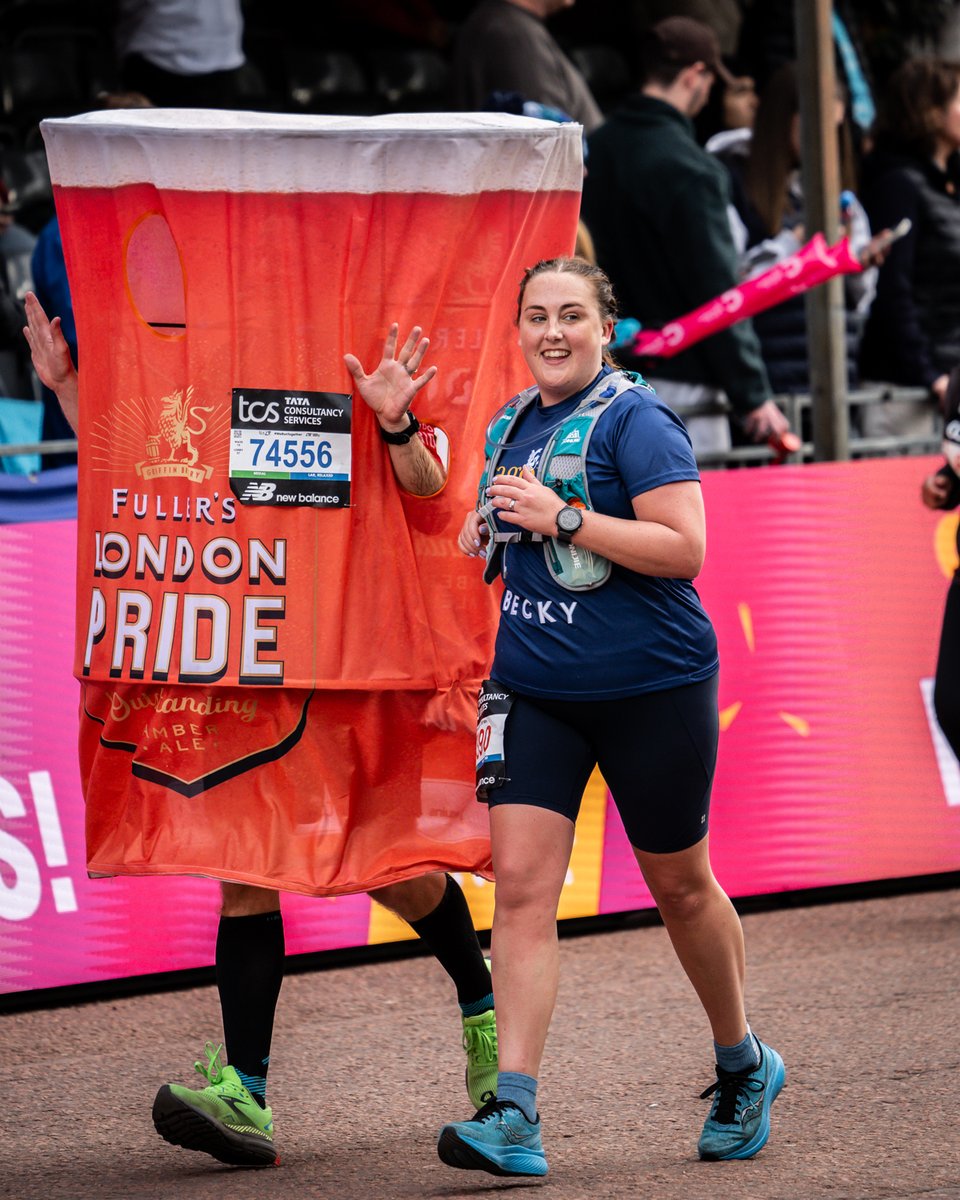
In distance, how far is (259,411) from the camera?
4.31m

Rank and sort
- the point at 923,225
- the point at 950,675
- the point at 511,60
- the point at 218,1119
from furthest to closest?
the point at 923,225 < the point at 511,60 < the point at 950,675 < the point at 218,1119

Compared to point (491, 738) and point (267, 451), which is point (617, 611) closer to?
point (491, 738)

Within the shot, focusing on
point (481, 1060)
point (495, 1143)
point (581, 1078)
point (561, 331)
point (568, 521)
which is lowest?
point (581, 1078)

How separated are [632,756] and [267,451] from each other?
108cm

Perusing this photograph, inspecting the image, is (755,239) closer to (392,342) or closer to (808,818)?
(808,818)

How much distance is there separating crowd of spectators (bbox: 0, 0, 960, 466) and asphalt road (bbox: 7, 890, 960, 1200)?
2.59m

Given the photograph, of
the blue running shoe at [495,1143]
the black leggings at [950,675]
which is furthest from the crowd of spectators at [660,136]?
the blue running shoe at [495,1143]

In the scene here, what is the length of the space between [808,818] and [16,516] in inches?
118

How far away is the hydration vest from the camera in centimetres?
→ 406

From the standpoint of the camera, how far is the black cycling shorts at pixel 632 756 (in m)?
4.09

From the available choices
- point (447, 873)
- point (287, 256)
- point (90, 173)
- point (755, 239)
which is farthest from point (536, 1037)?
point (755, 239)

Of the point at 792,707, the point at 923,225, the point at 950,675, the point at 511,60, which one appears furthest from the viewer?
the point at 923,225

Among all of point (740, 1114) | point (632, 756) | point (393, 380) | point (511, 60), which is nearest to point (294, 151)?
Result: point (393, 380)

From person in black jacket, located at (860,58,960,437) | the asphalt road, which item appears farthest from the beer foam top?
person in black jacket, located at (860,58,960,437)
